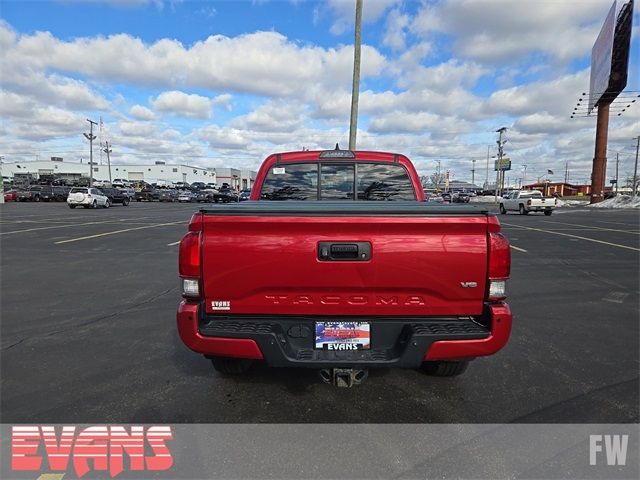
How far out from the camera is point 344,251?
2.67m

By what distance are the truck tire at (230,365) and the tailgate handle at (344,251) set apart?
1.44 metres

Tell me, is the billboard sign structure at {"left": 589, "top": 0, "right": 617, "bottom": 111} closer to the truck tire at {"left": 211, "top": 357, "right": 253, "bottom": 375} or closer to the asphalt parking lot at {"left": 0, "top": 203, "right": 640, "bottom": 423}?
the asphalt parking lot at {"left": 0, "top": 203, "right": 640, "bottom": 423}

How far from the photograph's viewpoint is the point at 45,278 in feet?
24.7

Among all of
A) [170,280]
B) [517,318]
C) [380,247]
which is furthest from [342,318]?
[170,280]

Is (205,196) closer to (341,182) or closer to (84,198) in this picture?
(84,198)

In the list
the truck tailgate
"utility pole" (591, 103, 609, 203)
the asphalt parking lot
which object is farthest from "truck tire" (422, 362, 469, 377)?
"utility pole" (591, 103, 609, 203)

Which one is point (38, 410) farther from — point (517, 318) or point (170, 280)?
point (517, 318)

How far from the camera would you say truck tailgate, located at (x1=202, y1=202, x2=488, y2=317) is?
2.64m

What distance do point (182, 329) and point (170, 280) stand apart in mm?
5004

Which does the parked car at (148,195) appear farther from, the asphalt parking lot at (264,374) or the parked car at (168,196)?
the asphalt parking lot at (264,374)

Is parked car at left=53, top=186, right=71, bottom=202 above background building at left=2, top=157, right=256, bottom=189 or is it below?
below

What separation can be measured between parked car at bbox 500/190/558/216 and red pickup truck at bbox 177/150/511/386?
99.4ft

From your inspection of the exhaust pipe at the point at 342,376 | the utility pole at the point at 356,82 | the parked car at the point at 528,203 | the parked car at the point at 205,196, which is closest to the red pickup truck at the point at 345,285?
the exhaust pipe at the point at 342,376

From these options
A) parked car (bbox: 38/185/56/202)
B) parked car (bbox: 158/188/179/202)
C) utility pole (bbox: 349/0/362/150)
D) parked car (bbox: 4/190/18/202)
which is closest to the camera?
utility pole (bbox: 349/0/362/150)
